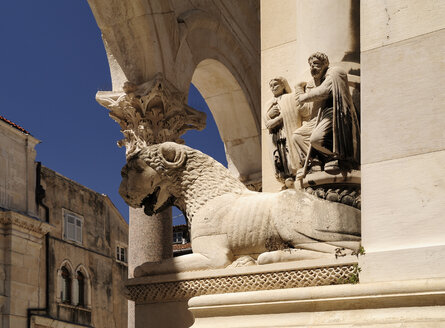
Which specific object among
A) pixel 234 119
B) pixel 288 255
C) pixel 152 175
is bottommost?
pixel 288 255

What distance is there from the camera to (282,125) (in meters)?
6.82

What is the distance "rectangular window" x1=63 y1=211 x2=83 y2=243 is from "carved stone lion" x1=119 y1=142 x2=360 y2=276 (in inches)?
854

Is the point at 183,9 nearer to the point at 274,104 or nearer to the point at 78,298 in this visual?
the point at 274,104

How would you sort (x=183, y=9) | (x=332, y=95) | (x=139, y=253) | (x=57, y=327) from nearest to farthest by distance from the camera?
(x=332, y=95) → (x=139, y=253) → (x=183, y=9) → (x=57, y=327)

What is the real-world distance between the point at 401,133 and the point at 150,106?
330 inches

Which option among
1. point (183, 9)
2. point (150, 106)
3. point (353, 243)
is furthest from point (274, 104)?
point (183, 9)

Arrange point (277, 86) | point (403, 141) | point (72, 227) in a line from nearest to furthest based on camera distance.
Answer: point (403, 141), point (277, 86), point (72, 227)

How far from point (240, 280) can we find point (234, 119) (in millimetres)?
11876

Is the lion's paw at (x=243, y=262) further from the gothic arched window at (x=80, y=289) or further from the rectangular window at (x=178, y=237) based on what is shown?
the rectangular window at (x=178, y=237)

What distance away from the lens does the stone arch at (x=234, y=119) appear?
16797 millimetres

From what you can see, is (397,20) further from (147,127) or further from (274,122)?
(147,127)

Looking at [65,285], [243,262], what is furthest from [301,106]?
[65,285]

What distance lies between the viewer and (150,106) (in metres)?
12.9

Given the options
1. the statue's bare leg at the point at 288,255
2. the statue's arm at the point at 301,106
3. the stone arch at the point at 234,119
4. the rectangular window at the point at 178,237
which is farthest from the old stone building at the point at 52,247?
the statue's bare leg at the point at 288,255
